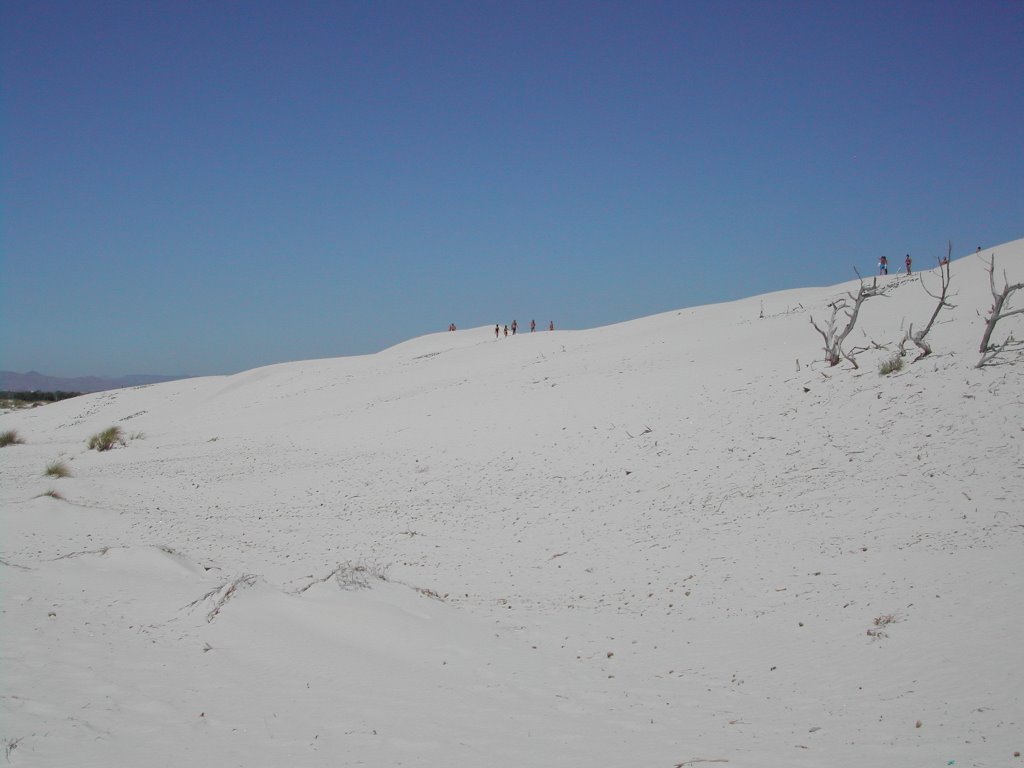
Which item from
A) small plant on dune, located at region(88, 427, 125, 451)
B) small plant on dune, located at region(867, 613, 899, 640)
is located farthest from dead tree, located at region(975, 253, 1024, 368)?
small plant on dune, located at region(88, 427, 125, 451)

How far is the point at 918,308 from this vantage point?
23.1m

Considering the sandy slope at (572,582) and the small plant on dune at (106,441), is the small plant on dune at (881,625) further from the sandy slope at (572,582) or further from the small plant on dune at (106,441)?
the small plant on dune at (106,441)

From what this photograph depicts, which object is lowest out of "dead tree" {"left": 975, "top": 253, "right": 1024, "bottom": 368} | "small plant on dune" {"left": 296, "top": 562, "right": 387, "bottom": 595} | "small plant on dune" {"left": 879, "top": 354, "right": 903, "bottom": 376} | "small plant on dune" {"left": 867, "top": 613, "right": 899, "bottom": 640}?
"small plant on dune" {"left": 867, "top": 613, "right": 899, "bottom": 640}

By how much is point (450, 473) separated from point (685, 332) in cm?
A: 1702

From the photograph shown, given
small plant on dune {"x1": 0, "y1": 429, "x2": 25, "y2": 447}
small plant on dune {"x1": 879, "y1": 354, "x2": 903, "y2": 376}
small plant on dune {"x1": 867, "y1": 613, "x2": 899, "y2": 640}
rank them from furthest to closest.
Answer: small plant on dune {"x1": 0, "y1": 429, "x2": 25, "y2": 447} < small plant on dune {"x1": 879, "y1": 354, "x2": 903, "y2": 376} < small plant on dune {"x1": 867, "y1": 613, "x2": 899, "y2": 640}

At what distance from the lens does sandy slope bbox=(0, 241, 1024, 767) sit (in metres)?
5.31

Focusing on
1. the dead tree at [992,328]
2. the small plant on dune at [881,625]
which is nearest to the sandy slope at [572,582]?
the small plant on dune at [881,625]

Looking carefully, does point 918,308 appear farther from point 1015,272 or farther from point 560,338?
point 560,338

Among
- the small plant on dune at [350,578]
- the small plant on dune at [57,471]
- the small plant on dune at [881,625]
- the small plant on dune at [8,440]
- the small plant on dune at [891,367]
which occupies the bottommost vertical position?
the small plant on dune at [881,625]

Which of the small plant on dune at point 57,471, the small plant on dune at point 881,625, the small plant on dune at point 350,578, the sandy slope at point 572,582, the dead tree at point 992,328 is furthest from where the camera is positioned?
the small plant on dune at point 57,471

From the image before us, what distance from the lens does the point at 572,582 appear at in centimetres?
1047

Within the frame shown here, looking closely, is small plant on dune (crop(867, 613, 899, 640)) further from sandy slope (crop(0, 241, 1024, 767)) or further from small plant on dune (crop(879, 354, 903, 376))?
small plant on dune (crop(879, 354, 903, 376))

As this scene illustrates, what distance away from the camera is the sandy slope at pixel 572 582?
17.4ft

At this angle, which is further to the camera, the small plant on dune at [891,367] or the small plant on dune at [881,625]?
Answer: the small plant on dune at [891,367]
